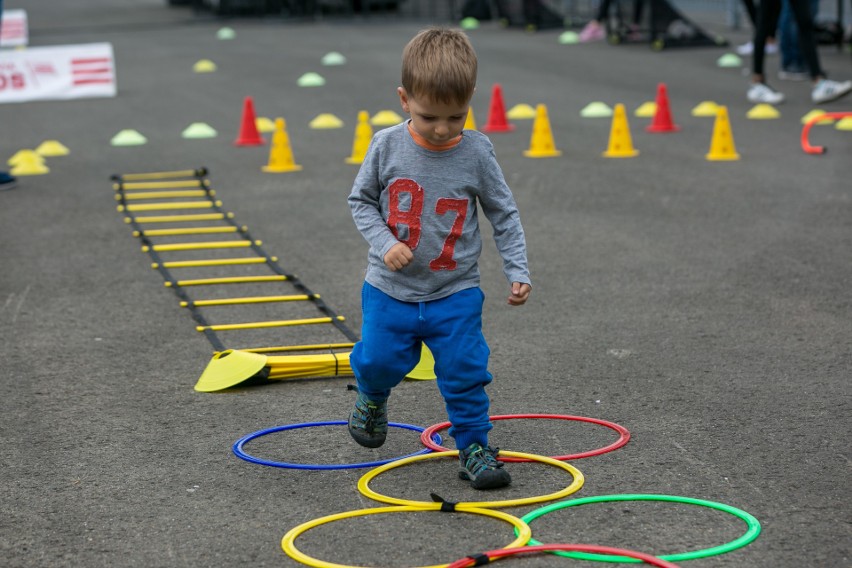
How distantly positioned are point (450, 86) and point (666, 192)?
626cm

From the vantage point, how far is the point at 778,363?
569 cm

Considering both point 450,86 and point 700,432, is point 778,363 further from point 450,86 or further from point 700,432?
point 450,86

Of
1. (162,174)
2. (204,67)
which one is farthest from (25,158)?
(204,67)

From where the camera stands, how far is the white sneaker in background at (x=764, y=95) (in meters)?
14.7

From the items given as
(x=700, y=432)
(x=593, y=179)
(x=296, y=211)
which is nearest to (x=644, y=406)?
(x=700, y=432)

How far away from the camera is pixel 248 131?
13375 mm

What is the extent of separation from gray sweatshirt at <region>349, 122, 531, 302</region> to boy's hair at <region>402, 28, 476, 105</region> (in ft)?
0.80

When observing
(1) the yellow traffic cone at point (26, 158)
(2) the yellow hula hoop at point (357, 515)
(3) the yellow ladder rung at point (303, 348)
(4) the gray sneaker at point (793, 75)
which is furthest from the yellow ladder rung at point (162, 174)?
(4) the gray sneaker at point (793, 75)

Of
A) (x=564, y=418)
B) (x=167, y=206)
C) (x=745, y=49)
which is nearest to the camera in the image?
(x=564, y=418)

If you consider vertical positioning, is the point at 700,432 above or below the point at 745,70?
above

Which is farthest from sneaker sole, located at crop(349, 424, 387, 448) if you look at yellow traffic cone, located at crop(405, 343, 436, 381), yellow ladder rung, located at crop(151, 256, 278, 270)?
yellow ladder rung, located at crop(151, 256, 278, 270)

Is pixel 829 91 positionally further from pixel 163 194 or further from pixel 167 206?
pixel 167 206

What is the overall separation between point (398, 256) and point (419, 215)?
0.20 meters

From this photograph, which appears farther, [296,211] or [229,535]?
[296,211]
